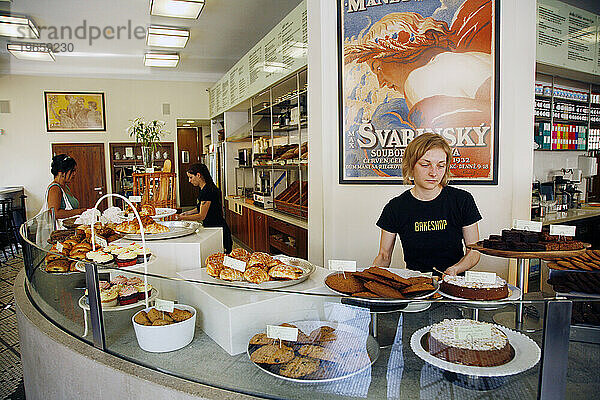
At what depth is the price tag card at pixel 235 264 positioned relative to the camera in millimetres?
1786

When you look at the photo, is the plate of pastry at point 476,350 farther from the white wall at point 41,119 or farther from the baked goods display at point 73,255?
the white wall at point 41,119

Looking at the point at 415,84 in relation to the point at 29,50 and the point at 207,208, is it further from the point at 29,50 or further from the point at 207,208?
the point at 29,50

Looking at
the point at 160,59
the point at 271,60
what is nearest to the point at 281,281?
the point at 271,60

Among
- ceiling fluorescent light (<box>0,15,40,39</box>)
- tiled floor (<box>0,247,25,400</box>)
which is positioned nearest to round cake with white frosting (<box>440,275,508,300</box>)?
tiled floor (<box>0,247,25,400</box>)

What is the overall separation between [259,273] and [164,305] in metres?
0.40

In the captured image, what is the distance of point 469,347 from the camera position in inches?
49.3


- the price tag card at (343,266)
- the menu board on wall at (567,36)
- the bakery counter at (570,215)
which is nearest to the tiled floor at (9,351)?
the price tag card at (343,266)

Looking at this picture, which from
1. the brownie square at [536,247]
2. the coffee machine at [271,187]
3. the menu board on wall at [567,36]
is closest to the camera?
the brownie square at [536,247]

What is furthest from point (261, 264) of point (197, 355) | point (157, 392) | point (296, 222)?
point (296, 222)

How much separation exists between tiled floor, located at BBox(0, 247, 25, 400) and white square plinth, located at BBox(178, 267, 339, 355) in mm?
2278

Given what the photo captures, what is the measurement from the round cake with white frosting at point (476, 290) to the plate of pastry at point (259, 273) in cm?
59

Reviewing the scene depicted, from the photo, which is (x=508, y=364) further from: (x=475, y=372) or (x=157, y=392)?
(x=157, y=392)

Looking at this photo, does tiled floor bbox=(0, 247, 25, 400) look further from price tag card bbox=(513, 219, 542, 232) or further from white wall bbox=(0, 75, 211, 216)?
white wall bbox=(0, 75, 211, 216)

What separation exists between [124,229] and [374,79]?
2190 mm
